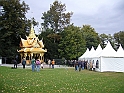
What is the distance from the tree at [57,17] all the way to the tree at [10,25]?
1126cm

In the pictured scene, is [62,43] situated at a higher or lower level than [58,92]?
higher

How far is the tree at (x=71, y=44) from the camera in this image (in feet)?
193

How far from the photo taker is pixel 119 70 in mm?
33469

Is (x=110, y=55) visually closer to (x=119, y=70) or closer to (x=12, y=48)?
(x=119, y=70)

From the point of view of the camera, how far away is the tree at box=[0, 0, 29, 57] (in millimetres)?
55375

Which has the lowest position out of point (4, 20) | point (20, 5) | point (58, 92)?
point (58, 92)

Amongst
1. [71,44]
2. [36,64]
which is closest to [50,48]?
[71,44]

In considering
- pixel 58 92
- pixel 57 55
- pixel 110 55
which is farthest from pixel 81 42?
pixel 58 92

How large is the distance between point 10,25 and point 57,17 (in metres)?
16.2

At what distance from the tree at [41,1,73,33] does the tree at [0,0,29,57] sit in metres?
11.3

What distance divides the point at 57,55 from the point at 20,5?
16262 mm

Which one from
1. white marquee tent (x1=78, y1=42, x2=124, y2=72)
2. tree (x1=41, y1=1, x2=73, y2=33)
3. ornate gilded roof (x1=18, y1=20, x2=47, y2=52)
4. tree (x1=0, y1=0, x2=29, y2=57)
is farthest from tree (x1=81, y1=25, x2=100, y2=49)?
white marquee tent (x1=78, y1=42, x2=124, y2=72)

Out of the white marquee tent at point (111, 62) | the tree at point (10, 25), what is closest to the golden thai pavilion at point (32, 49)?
the tree at point (10, 25)

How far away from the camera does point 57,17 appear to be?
67.0m
